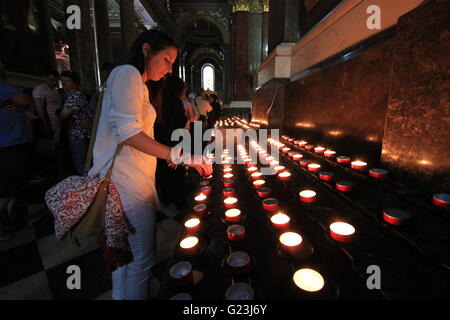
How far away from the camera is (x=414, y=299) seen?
0.73m

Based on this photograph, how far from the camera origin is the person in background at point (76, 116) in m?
2.79

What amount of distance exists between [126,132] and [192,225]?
62 cm

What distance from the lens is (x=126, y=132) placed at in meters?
1.04

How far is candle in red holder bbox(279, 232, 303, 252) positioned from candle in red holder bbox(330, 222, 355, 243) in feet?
0.51

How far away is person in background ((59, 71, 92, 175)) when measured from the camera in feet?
9.15

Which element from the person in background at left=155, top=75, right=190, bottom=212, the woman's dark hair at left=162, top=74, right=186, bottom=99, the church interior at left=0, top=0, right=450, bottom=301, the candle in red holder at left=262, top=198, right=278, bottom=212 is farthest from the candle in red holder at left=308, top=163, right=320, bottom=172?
the woman's dark hair at left=162, top=74, right=186, bottom=99

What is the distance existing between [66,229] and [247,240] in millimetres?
909

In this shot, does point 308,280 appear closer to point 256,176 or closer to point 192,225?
point 192,225

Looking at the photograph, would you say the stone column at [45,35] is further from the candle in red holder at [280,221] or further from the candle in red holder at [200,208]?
the candle in red holder at [280,221]

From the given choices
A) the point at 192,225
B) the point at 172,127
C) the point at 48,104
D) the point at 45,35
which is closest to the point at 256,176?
the point at 192,225

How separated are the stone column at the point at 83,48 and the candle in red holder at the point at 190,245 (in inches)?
225

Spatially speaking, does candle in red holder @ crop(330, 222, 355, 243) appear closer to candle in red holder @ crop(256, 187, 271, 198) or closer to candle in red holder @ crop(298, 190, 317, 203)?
candle in red holder @ crop(298, 190, 317, 203)
